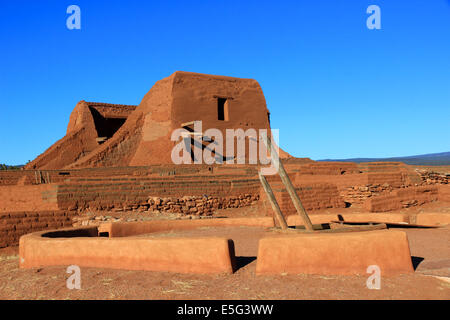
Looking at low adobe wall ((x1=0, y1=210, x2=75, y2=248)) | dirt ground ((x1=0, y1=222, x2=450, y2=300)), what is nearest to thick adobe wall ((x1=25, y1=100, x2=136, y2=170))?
low adobe wall ((x1=0, y1=210, x2=75, y2=248))

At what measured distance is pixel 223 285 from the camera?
12.7 feet

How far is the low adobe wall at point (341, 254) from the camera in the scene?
162 inches

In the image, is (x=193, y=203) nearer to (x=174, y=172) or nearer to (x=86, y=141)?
(x=174, y=172)

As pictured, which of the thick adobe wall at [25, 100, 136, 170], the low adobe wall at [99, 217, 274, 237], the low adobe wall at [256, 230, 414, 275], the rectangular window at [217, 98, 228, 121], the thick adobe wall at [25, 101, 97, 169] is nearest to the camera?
the low adobe wall at [256, 230, 414, 275]

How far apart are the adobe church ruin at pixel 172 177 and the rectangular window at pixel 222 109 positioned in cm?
6

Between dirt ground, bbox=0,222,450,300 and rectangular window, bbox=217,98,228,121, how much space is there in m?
20.0

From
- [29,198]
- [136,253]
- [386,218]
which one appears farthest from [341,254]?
[29,198]

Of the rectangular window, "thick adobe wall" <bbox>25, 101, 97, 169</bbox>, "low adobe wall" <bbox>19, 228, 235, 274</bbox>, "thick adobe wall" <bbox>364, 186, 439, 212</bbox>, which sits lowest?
"thick adobe wall" <bbox>364, 186, 439, 212</bbox>

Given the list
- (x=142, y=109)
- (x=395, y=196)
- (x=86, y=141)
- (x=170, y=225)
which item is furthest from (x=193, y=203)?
(x=86, y=141)

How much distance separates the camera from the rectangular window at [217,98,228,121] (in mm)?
24484

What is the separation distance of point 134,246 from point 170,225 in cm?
365

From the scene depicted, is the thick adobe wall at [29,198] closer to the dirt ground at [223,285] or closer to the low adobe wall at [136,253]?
the low adobe wall at [136,253]

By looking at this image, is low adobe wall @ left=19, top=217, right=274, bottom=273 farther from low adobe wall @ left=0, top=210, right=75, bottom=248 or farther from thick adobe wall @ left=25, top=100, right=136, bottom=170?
thick adobe wall @ left=25, top=100, right=136, bottom=170

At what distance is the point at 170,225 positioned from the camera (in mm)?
8320
